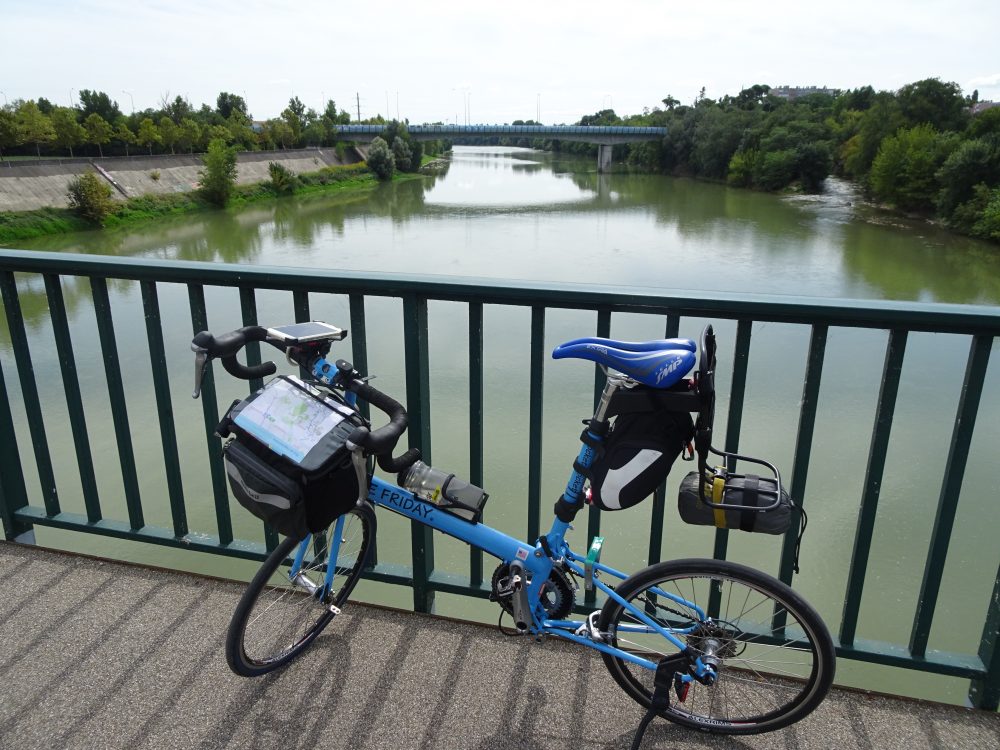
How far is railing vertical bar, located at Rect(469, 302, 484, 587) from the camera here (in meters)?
2.07

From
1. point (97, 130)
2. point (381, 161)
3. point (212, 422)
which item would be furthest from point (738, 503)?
point (381, 161)

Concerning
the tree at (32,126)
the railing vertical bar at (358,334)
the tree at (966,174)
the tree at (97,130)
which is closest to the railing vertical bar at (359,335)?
the railing vertical bar at (358,334)

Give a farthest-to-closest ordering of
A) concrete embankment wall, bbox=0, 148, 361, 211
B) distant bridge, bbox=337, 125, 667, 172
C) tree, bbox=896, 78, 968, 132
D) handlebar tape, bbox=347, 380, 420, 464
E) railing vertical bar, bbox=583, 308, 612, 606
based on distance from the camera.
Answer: distant bridge, bbox=337, 125, 667, 172, tree, bbox=896, 78, 968, 132, concrete embankment wall, bbox=0, 148, 361, 211, railing vertical bar, bbox=583, 308, 612, 606, handlebar tape, bbox=347, 380, 420, 464

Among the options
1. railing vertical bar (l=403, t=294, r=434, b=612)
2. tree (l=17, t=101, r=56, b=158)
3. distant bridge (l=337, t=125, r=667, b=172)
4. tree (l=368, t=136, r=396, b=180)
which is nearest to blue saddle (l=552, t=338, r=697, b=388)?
railing vertical bar (l=403, t=294, r=434, b=612)

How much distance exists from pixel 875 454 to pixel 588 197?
4113cm

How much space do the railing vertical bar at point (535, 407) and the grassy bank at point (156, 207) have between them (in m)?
26.8

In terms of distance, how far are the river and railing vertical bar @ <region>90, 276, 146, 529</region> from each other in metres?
1.45

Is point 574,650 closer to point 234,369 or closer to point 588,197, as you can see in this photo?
point 234,369

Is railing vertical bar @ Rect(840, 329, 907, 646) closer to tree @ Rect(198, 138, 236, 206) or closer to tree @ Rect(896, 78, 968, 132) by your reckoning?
tree @ Rect(198, 138, 236, 206)

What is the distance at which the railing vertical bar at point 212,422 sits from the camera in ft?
7.27

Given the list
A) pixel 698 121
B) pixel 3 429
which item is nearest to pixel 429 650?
pixel 3 429

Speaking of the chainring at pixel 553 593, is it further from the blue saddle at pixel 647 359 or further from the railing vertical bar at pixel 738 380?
the blue saddle at pixel 647 359

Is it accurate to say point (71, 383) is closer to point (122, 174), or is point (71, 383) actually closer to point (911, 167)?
point (911, 167)

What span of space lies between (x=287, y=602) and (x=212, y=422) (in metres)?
0.64
